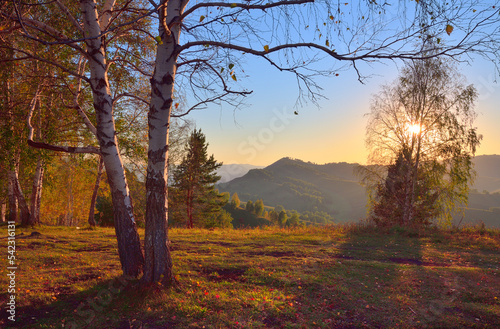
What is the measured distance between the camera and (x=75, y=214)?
37.3 m

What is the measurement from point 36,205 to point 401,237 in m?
19.3

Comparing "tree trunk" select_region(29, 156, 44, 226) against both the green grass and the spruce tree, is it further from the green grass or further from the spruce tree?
the spruce tree

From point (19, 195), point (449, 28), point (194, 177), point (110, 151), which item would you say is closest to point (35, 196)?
point (19, 195)

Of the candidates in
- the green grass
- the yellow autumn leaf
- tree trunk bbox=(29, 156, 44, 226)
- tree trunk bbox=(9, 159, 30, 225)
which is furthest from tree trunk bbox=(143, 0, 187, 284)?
tree trunk bbox=(29, 156, 44, 226)

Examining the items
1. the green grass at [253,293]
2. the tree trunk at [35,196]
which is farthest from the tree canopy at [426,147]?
the tree trunk at [35,196]

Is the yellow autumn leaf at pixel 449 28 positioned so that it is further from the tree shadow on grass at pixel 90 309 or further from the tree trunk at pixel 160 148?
the tree shadow on grass at pixel 90 309

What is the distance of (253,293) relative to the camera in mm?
5344

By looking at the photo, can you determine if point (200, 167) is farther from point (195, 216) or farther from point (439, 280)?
point (439, 280)

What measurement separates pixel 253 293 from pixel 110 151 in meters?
3.93

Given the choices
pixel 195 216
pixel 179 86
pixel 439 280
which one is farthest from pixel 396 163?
pixel 195 216

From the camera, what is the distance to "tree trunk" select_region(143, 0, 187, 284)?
16.3 feet

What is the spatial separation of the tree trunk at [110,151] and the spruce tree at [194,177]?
87.4 ft

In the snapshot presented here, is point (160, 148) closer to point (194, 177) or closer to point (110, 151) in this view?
point (110, 151)

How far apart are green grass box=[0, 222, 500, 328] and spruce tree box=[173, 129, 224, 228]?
2394cm
